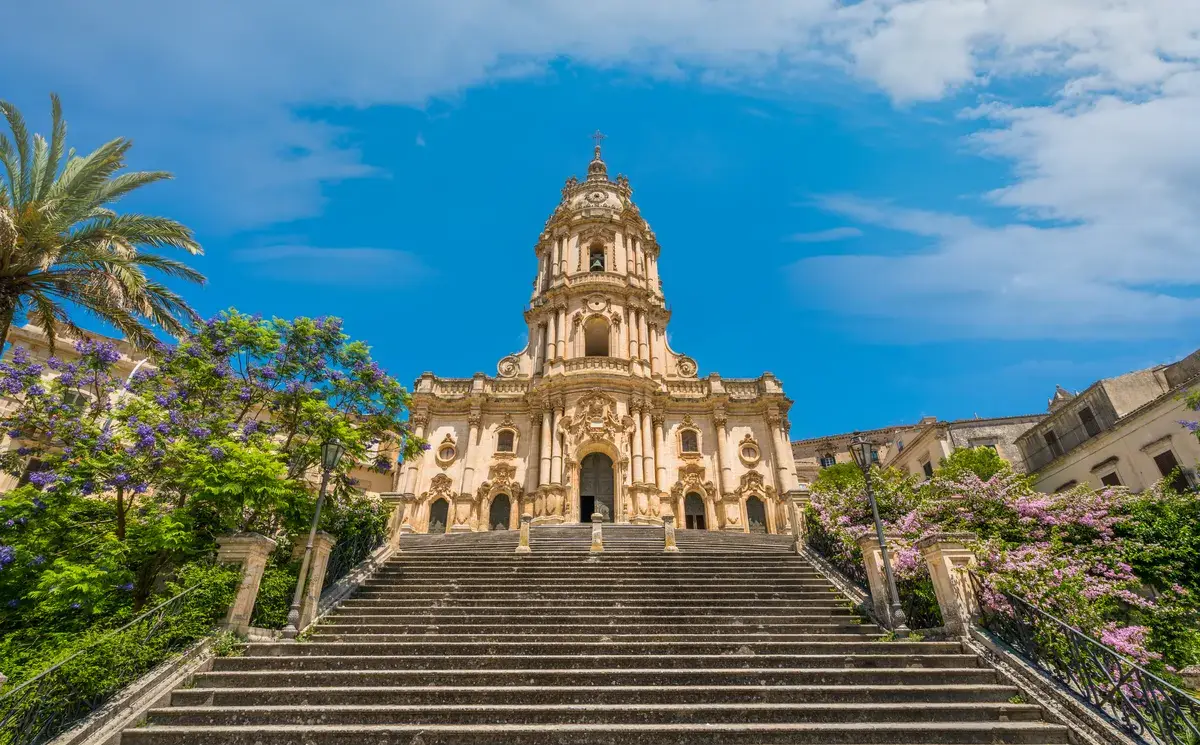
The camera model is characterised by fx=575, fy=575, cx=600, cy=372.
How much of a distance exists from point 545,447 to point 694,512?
830 centimetres

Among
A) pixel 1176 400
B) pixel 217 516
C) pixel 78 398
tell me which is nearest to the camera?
pixel 217 516

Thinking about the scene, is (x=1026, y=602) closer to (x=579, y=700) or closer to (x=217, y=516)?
(x=579, y=700)

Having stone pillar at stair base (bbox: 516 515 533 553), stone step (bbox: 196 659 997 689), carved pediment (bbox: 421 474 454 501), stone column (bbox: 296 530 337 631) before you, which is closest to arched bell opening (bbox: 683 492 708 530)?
carved pediment (bbox: 421 474 454 501)

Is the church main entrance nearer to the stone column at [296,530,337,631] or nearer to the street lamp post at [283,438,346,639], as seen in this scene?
the stone column at [296,530,337,631]

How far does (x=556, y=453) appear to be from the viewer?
28.7 meters

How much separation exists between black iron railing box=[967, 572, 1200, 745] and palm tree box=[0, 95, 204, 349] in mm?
18244

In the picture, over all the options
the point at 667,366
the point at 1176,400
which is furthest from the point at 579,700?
the point at 667,366

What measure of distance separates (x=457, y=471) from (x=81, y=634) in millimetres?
20960

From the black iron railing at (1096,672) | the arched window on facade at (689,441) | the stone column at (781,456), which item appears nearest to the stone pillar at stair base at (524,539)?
the black iron railing at (1096,672)

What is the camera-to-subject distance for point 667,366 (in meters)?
34.4

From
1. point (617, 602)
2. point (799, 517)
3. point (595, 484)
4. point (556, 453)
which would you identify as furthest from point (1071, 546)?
point (556, 453)

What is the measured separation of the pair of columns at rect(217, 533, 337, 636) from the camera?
9578mm

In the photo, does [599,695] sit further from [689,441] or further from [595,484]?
[689,441]

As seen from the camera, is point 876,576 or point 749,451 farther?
point 749,451
